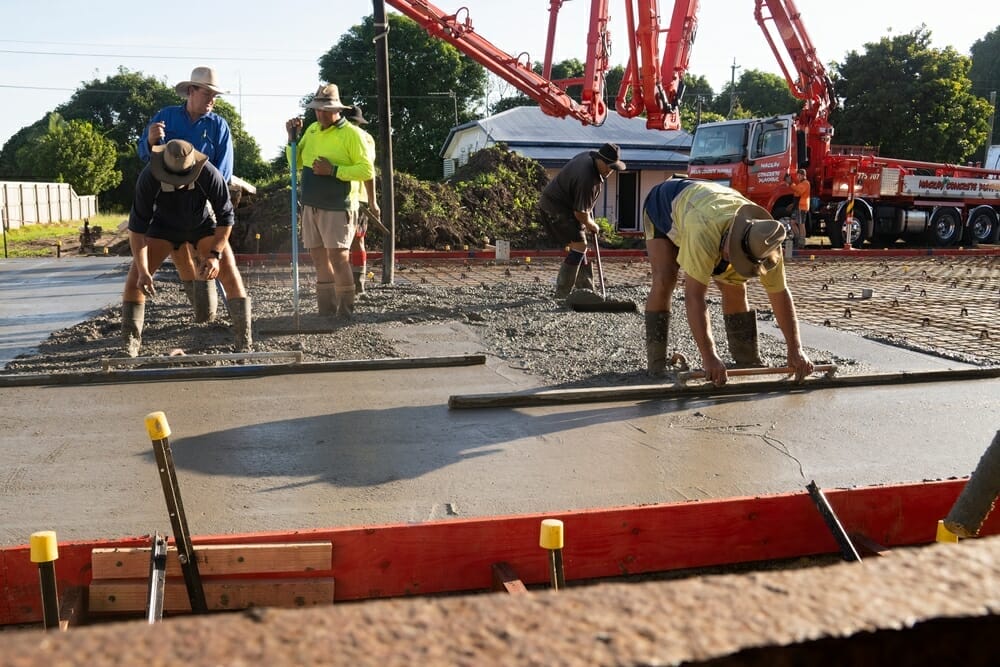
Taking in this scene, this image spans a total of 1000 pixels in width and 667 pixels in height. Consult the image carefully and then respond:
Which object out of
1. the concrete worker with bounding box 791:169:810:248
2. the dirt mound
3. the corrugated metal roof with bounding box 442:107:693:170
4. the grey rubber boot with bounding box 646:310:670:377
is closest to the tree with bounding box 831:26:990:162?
the corrugated metal roof with bounding box 442:107:693:170

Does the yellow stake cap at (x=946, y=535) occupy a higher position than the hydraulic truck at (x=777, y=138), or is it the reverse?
the hydraulic truck at (x=777, y=138)

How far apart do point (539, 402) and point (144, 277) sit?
2.91 metres

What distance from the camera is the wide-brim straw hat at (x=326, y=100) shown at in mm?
7617

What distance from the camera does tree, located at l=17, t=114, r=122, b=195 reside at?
152ft

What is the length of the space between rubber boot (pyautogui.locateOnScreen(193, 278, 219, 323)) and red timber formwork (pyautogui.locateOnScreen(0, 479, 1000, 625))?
4.81m

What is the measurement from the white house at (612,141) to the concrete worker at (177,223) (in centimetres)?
2474

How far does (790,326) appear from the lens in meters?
5.37

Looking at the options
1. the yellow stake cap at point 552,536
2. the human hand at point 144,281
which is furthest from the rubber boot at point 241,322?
the yellow stake cap at point 552,536

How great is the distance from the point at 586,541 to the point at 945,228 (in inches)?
866

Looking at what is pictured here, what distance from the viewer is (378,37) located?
10.8 m

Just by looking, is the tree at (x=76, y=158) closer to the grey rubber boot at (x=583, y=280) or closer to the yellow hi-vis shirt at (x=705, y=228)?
the grey rubber boot at (x=583, y=280)

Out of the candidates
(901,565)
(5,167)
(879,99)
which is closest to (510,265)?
(901,565)

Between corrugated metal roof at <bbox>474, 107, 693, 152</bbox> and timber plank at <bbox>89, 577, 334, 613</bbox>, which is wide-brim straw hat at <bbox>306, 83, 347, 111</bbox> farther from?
corrugated metal roof at <bbox>474, 107, 693, 152</bbox>

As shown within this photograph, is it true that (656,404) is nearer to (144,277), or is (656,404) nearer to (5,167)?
(144,277)
